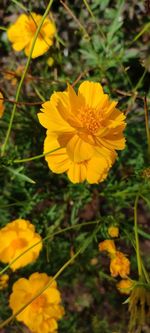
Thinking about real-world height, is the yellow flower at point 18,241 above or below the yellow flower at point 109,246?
above

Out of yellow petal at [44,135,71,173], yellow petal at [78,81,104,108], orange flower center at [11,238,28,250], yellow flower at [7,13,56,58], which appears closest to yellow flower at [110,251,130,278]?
orange flower center at [11,238,28,250]

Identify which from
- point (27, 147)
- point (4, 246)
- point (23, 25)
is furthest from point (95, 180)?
point (23, 25)

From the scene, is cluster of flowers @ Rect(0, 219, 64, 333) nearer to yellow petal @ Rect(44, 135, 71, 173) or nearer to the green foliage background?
the green foliage background

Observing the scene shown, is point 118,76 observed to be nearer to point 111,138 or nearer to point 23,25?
point 23,25

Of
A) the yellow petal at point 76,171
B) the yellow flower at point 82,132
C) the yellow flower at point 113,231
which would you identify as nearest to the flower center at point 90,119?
the yellow flower at point 82,132

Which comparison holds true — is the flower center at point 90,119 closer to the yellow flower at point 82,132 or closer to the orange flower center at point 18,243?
the yellow flower at point 82,132

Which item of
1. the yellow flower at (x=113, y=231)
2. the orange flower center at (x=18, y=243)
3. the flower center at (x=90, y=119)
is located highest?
the flower center at (x=90, y=119)

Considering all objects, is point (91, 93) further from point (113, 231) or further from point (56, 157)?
point (113, 231)

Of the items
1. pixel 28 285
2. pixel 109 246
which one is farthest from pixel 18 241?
pixel 109 246
